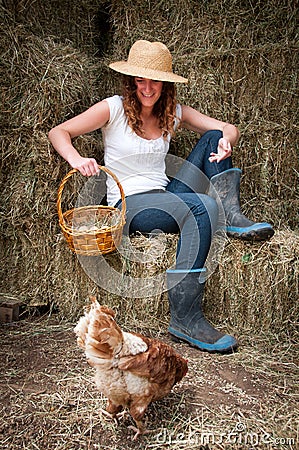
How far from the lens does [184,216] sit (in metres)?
2.33

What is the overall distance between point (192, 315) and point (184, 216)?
1.47ft

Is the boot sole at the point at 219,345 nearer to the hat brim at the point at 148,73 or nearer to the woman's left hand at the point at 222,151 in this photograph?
the woman's left hand at the point at 222,151

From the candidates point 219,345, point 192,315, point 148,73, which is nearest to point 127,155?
point 148,73

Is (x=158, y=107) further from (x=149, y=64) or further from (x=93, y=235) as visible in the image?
(x=93, y=235)

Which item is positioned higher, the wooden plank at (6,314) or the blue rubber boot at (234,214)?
the blue rubber boot at (234,214)

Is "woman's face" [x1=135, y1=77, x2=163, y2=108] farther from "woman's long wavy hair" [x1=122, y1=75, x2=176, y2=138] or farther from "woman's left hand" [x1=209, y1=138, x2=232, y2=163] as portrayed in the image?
"woman's left hand" [x1=209, y1=138, x2=232, y2=163]

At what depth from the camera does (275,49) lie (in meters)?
2.82

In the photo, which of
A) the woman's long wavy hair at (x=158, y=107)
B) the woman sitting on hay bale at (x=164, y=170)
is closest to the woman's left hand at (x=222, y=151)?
the woman sitting on hay bale at (x=164, y=170)

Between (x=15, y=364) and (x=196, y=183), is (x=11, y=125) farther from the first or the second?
(x=15, y=364)

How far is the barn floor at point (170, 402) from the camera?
5.51 ft

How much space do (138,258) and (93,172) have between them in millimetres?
478
